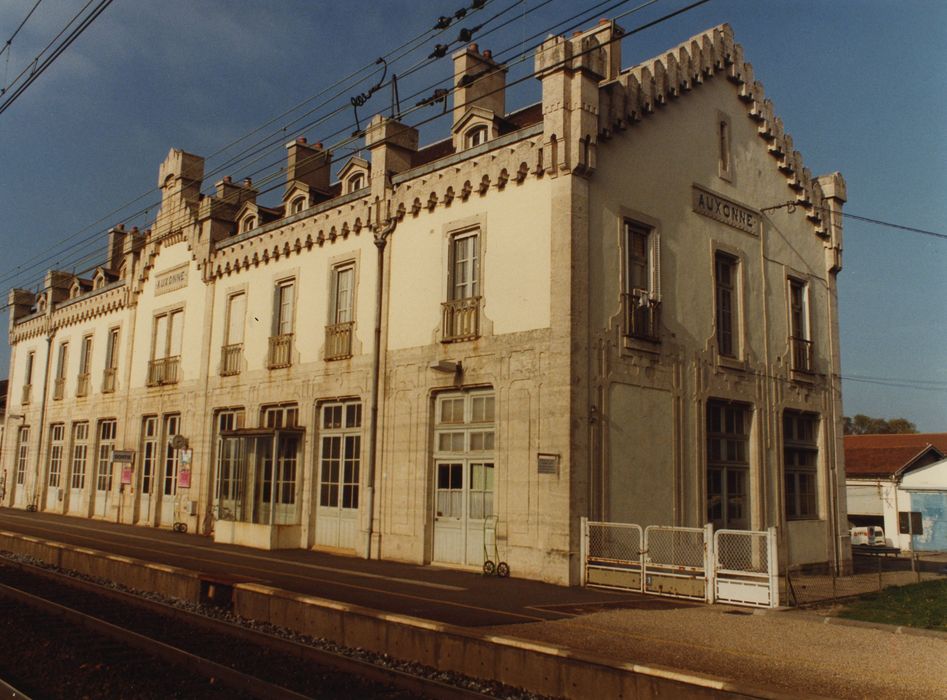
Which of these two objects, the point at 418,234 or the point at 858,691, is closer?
the point at 858,691

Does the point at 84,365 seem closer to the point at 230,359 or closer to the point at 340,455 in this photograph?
the point at 230,359

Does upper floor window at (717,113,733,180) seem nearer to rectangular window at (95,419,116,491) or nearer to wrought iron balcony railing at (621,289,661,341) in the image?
wrought iron balcony railing at (621,289,661,341)

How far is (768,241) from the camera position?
A: 2158 centimetres

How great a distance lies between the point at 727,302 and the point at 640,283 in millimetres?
3470

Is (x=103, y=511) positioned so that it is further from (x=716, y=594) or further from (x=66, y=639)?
(x=716, y=594)

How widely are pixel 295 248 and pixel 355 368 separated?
186 inches

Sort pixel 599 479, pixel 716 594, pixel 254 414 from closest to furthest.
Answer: pixel 716 594 → pixel 599 479 → pixel 254 414

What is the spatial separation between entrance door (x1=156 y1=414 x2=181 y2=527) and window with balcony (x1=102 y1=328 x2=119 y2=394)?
512 centimetres

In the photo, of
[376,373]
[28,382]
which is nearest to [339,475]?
[376,373]

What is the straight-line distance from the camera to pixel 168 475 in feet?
93.9

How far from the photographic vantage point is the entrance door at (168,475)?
92.0ft

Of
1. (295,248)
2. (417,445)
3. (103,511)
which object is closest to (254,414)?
(295,248)

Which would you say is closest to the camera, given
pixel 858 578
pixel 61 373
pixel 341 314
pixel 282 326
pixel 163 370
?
pixel 858 578

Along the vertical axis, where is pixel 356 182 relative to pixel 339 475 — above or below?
above
